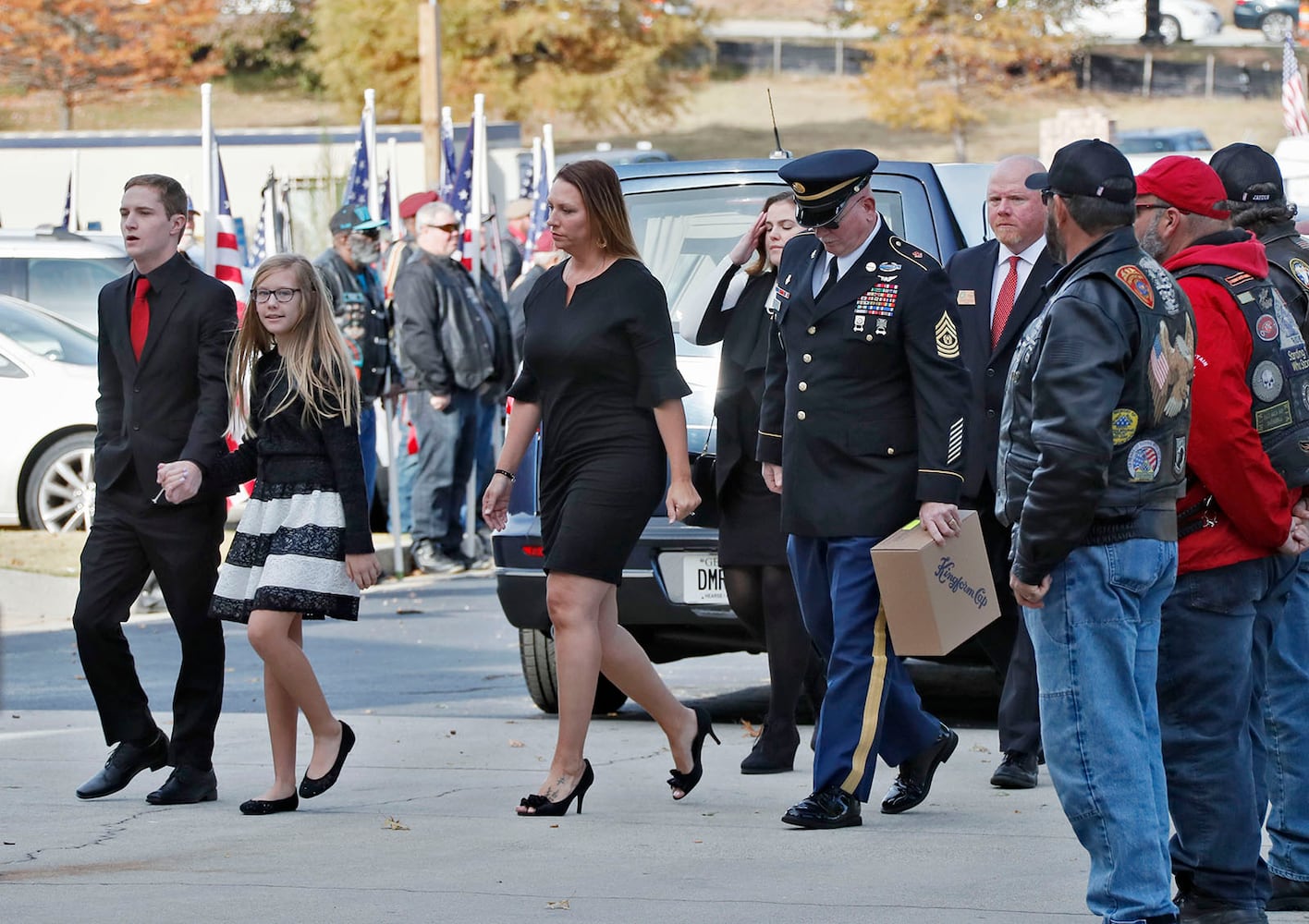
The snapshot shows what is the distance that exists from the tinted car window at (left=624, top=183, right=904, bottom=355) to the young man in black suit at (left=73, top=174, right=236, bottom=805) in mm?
1866

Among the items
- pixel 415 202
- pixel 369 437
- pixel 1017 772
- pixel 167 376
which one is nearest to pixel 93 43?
pixel 415 202

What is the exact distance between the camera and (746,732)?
7.90 m

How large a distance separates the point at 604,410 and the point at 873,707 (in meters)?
1.18

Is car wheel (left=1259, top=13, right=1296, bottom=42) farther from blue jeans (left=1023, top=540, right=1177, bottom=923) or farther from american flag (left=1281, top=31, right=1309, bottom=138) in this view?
A: blue jeans (left=1023, top=540, right=1177, bottom=923)

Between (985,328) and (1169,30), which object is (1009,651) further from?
(1169,30)

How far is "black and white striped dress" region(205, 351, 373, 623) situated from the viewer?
6199mm

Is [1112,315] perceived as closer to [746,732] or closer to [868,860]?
[868,860]

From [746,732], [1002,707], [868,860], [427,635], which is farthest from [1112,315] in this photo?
[427,635]

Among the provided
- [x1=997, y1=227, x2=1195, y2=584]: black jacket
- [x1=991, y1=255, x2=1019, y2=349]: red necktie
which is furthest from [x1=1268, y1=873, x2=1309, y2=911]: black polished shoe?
[x1=991, y1=255, x2=1019, y2=349]: red necktie

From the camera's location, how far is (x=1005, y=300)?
272 inches

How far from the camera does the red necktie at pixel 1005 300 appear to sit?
22.7 ft

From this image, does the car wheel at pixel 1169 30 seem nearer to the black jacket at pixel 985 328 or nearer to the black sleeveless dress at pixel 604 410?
the black jacket at pixel 985 328

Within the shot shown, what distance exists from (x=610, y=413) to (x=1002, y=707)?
5.63ft

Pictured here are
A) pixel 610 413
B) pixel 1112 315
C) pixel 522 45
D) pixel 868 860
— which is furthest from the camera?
pixel 522 45
